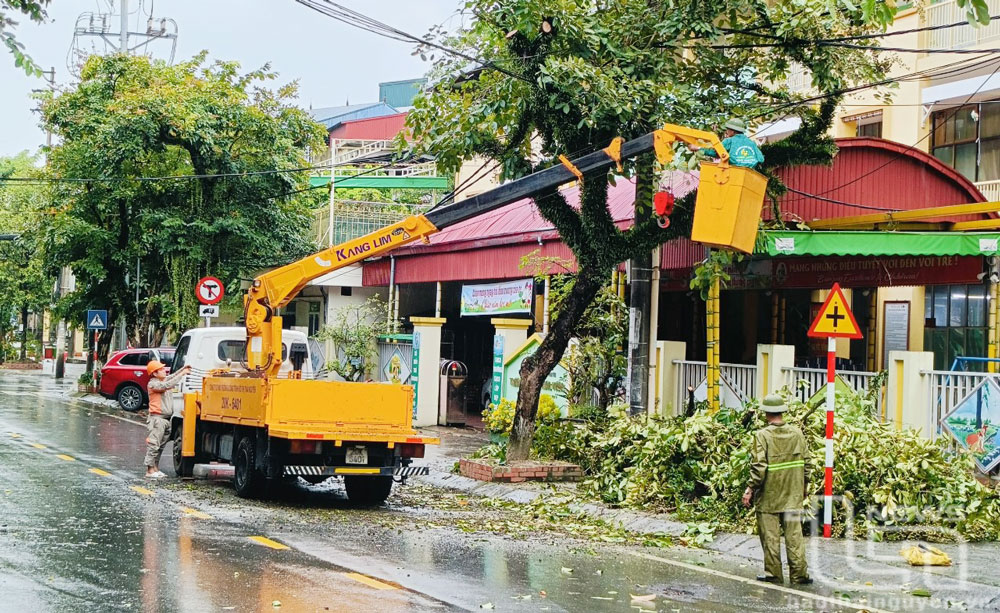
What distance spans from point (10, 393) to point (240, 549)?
30310 mm

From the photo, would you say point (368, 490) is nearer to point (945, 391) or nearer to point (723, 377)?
point (723, 377)

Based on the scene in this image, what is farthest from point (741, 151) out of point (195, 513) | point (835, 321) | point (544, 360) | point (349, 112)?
point (349, 112)

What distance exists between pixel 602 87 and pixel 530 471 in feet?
17.3

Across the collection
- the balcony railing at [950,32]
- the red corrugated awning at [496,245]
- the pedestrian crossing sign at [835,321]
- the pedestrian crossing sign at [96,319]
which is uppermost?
the balcony railing at [950,32]

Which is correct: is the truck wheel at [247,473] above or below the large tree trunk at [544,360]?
below

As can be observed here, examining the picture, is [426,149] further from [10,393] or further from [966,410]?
[10,393]

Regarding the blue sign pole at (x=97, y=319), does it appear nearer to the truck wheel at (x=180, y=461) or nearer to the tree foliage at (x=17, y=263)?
the tree foliage at (x=17, y=263)

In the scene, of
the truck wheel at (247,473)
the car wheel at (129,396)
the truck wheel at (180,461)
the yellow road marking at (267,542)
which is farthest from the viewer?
the car wheel at (129,396)

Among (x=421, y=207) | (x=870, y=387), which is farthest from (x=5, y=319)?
(x=870, y=387)

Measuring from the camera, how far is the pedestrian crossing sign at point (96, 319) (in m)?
37.4

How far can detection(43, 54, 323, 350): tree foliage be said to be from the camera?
31291mm

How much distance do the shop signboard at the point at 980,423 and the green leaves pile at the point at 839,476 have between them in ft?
1.14

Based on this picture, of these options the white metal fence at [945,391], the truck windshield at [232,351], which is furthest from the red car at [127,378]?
the white metal fence at [945,391]

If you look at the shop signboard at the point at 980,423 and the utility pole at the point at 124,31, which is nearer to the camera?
the shop signboard at the point at 980,423
